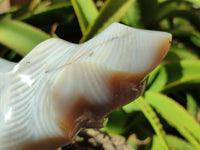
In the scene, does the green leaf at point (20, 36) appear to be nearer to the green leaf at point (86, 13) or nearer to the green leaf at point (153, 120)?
the green leaf at point (86, 13)

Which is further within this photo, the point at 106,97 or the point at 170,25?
the point at 170,25

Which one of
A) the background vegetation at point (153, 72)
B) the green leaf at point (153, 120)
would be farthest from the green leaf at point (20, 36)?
the green leaf at point (153, 120)

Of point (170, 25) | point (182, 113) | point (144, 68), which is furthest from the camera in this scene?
point (170, 25)

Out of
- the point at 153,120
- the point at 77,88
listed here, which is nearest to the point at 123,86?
the point at 77,88

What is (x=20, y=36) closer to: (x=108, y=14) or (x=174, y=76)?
(x=108, y=14)

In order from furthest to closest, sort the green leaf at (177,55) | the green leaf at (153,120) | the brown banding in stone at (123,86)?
the green leaf at (177,55), the green leaf at (153,120), the brown banding in stone at (123,86)

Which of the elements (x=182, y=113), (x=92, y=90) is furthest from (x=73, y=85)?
(x=182, y=113)

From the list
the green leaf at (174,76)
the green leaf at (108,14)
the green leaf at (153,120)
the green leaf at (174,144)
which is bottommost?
the green leaf at (174,144)

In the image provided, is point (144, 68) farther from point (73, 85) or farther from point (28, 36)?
point (28, 36)
